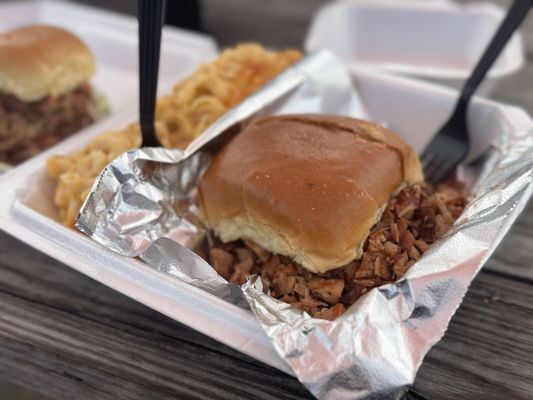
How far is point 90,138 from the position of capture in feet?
3.64

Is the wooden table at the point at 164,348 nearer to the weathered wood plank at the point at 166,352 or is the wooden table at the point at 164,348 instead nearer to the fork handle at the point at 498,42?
the weathered wood plank at the point at 166,352

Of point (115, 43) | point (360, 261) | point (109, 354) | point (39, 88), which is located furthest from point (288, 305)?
point (115, 43)

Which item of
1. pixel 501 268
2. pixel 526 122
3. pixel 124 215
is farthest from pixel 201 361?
pixel 526 122

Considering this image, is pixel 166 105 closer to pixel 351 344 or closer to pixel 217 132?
pixel 217 132

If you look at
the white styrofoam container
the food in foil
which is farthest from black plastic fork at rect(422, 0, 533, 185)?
the white styrofoam container

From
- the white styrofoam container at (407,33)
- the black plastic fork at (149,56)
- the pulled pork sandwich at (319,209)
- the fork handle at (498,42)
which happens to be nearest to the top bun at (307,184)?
the pulled pork sandwich at (319,209)

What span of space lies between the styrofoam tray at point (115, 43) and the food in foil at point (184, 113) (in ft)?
0.71

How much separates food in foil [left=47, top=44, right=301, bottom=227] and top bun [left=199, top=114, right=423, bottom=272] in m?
0.19

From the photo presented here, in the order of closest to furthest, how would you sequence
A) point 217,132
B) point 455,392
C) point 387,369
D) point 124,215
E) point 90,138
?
1. point 387,369
2. point 455,392
3. point 124,215
4. point 217,132
5. point 90,138

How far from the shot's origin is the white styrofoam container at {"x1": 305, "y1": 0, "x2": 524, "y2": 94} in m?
1.64

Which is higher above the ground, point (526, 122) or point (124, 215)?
point (526, 122)

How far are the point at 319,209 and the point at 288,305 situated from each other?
14cm

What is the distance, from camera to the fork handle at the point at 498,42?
37.9 inches

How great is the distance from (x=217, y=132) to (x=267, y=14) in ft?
4.03
